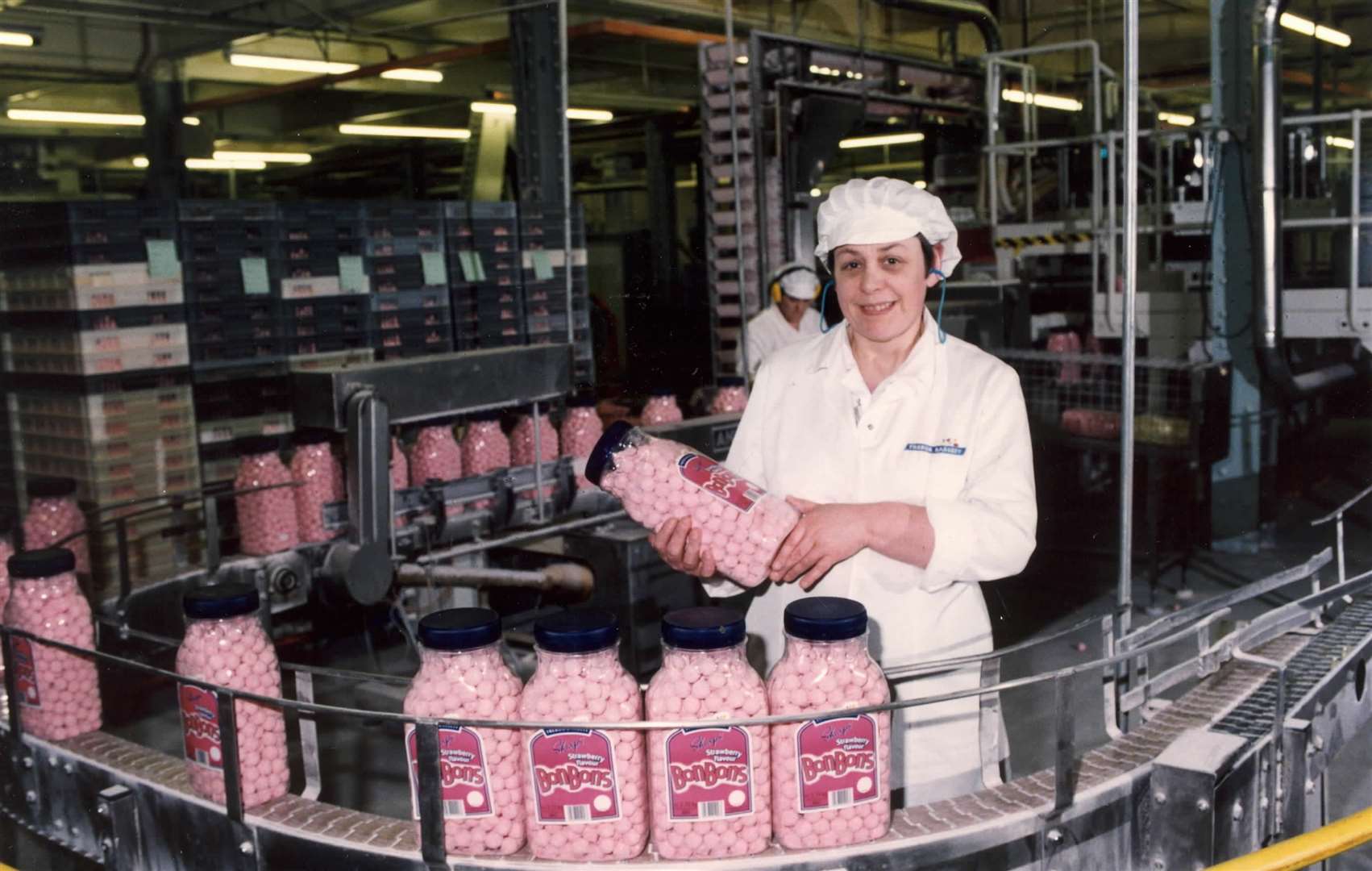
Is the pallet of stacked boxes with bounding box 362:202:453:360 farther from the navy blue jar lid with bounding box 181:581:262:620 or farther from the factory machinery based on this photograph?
the navy blue jar lid with bounding box 181:581:262:620

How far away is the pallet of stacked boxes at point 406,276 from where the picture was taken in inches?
201

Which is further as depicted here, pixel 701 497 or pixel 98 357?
pixel 98 357

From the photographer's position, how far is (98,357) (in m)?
4.20

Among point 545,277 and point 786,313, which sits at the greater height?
point 545,277

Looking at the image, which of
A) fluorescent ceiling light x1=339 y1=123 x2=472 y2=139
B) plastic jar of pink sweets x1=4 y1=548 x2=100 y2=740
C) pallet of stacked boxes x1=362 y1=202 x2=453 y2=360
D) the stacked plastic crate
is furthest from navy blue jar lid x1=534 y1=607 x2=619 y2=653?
fluorescent ceiling light x1=339 y1=123 x2=472 y2=139

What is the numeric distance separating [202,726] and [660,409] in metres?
3.07

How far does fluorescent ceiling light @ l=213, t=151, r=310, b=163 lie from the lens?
15.2 m

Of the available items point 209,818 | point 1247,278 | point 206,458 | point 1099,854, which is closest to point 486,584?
point 206,458

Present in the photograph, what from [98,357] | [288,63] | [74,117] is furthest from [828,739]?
[74,117]

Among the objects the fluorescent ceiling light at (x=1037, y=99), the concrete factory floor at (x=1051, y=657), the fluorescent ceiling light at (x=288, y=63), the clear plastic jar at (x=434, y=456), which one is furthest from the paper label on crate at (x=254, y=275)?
the fluorescent ceiling light at (x=288, y=63)

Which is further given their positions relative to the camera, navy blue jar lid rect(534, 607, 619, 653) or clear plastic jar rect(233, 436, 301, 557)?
clear plastic jar rect(233, 436, 301, 557)

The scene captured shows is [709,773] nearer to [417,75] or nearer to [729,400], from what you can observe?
[729,400]

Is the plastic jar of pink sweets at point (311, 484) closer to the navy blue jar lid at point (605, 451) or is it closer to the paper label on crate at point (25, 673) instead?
the paper label on crate at point (25, 673)

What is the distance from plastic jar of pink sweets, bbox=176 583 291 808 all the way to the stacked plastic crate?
2.73 m
